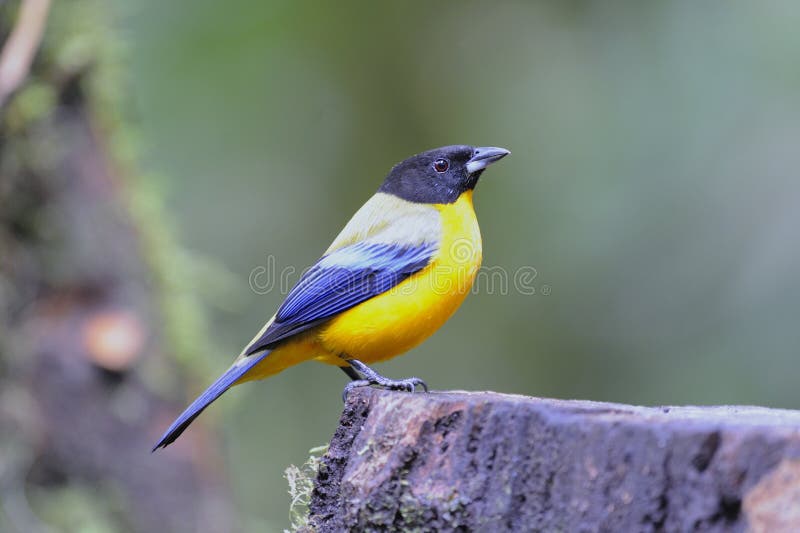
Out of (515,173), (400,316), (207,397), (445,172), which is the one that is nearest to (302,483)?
(207,397)

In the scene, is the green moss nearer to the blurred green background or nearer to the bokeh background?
the bokeh background

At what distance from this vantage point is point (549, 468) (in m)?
2.69

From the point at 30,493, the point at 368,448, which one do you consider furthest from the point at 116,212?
the point at 368,448

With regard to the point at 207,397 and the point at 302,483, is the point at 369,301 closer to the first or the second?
the point at 207,397

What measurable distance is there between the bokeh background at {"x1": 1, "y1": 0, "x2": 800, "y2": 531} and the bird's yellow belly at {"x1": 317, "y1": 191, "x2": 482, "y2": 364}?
1.88 metres

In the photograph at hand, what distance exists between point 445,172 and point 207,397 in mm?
2168

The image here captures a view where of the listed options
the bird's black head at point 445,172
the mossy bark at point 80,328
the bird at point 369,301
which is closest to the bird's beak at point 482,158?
the bird's black head at point 445,172

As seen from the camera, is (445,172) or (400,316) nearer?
(400,316)

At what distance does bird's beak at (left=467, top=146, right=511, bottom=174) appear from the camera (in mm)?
5680

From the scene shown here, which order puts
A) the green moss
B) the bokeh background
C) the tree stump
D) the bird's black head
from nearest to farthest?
1. the tree stump
2. the green moss
3. the bird's black head
4. the bokeh background

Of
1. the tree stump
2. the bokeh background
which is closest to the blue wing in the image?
the tree stump

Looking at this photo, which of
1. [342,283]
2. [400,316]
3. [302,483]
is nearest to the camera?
[302,483]

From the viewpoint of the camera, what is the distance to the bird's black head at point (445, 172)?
5.65 metres

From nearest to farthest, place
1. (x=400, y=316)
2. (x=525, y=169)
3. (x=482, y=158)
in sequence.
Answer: (x=400, y=316)
(x=482, y=158)
(x=525, y=169)
